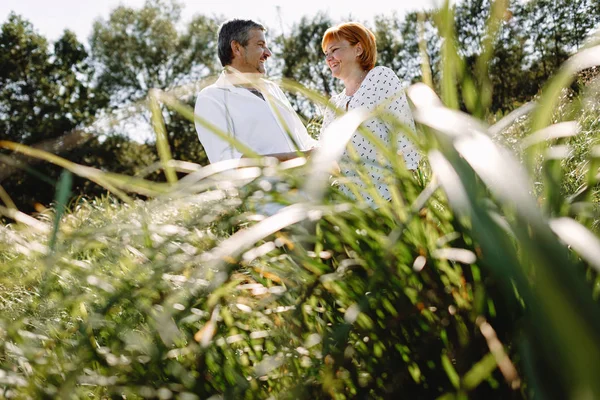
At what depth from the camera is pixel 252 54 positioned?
3.72 m

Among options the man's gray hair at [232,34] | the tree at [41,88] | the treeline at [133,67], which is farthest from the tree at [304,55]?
the man's gray hair at [232,34]

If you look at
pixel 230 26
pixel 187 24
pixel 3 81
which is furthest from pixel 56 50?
pixel 230 26

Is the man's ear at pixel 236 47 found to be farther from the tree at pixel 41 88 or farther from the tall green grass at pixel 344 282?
the tree at pixel 41 88

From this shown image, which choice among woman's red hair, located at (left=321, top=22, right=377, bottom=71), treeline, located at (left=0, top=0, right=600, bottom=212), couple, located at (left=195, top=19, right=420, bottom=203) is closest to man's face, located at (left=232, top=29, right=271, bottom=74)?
couple, located at (left=195, top=19, right=420, bottom=203)

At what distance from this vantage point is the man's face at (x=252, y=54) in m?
3.71

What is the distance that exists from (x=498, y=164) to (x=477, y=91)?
0.60 meters

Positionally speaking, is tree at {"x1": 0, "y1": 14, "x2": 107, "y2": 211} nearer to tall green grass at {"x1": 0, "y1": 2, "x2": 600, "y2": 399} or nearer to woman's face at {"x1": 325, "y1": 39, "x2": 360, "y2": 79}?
woman's face at {"x1": 325, "y1": 39, "x2": 360, "y2": 79}

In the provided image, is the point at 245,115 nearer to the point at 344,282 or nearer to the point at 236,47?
the point at 236,47

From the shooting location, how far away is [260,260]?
1186 mm

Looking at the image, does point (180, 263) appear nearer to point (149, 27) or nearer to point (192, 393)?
point (192, 393)

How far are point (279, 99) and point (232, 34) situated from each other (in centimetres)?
127

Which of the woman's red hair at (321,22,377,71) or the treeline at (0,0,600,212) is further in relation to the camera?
the treeline at (0,0,600,212)

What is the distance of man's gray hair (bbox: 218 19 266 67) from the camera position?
3.68 m

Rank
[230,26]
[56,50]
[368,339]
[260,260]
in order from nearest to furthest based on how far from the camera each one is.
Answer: [368,339] → [260,260] → [230,26] → [56,50]
